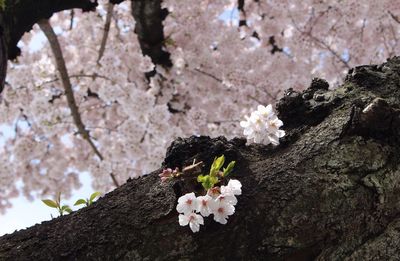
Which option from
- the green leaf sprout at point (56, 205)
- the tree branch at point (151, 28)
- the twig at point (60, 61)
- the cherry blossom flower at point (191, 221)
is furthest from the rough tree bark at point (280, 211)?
the tree branch at point (151, 28)

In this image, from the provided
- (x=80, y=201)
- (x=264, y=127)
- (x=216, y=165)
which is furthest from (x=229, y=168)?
(x=80, y=201)

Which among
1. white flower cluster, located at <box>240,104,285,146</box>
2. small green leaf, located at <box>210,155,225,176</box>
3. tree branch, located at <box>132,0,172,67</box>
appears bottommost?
small green leaf, located at <box>210,155,225,176</box>

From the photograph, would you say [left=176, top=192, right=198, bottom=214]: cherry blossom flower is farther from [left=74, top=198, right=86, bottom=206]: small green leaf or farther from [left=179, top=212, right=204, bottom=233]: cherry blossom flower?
[left=74, top=198, right=86, bottom=206]: small green leaf

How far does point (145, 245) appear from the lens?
1.13 m

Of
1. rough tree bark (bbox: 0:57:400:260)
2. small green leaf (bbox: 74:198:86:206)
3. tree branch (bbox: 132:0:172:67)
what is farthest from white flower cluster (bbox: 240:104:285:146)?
tree branch (bbox: 132:0:172:67)

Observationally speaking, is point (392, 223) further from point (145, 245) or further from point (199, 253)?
point (145, 245)

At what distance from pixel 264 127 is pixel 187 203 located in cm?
50

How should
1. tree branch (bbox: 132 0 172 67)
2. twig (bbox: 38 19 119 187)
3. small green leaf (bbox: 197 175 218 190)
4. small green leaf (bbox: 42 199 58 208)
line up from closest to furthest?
small green leaf (bbox: 197 175 218 190)
small green leaf (bbox: 42 199 58 208)
twig (bbox: 38 19 119 187)
tree branch (bbox: 132 0 172 67)

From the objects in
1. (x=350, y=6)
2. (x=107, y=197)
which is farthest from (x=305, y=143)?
(x=350, y=6)

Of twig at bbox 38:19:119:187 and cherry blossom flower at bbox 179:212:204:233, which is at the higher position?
twig at bbox 38:19:119:187

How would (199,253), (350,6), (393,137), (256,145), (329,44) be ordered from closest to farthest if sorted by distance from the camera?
(199,253)
(393,137)
(256,145)
(350,6)
(329,44)

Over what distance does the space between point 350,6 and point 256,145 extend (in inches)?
269

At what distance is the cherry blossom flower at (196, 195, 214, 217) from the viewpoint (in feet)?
3.84

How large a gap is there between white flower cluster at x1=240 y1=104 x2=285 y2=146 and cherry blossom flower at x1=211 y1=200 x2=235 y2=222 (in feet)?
0.99
